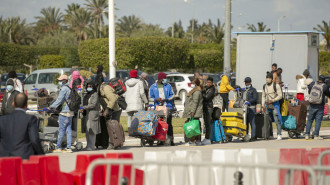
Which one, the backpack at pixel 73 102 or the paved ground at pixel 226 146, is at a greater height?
the backpack at pixel 73 102

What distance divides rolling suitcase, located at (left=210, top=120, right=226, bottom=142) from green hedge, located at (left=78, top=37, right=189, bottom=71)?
116ft

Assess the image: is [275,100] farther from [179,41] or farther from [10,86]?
[179,41]

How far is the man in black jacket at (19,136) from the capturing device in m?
7.59

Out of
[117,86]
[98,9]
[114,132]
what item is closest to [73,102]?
[114,132]

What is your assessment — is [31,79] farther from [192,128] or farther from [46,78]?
[192,128]

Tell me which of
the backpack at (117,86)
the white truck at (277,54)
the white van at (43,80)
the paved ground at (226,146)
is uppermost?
the white truck at (277,54)

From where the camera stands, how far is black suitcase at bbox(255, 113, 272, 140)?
1589cm

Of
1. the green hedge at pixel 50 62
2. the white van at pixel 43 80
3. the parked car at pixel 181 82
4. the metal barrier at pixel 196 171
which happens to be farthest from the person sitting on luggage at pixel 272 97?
the green hedge at pixel 50 62

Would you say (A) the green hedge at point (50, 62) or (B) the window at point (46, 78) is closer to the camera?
(B) the window at point (46, 78)

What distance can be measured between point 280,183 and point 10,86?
8.35 metres

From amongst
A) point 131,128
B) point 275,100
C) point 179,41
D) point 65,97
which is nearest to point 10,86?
point 65,97

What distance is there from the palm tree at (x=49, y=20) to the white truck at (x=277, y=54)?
72.3 m

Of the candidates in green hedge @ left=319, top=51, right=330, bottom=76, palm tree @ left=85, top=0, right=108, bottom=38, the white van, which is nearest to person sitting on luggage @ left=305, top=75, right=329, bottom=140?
the white van

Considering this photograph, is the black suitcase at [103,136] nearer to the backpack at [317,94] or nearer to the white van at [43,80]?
the backpack at [317,94]
